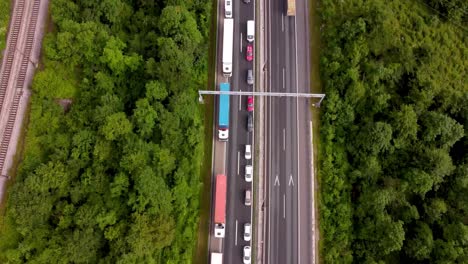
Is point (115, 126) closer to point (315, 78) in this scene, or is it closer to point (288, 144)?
point (288, 144)

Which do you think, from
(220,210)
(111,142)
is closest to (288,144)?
(220,210)

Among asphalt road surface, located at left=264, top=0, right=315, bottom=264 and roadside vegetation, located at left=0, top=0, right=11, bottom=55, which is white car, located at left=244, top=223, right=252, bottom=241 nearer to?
asphalt road surface, located at left=264, top=0, right=315, bottom=264

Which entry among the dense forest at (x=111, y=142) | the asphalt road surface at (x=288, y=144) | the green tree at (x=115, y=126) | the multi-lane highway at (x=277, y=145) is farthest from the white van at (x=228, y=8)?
the green tree at (x=115, y=126)

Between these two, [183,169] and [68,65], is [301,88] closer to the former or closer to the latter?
[183,169]

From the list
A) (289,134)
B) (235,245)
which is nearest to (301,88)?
(289,134)

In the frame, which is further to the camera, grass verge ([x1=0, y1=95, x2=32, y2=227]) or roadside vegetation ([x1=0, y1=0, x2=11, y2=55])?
roadside vegetation ([x1=0, y1=0, x2=11, y2=55])

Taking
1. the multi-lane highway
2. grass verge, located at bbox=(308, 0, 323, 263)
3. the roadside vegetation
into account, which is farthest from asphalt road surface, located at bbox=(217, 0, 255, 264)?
the roadside vegetation
